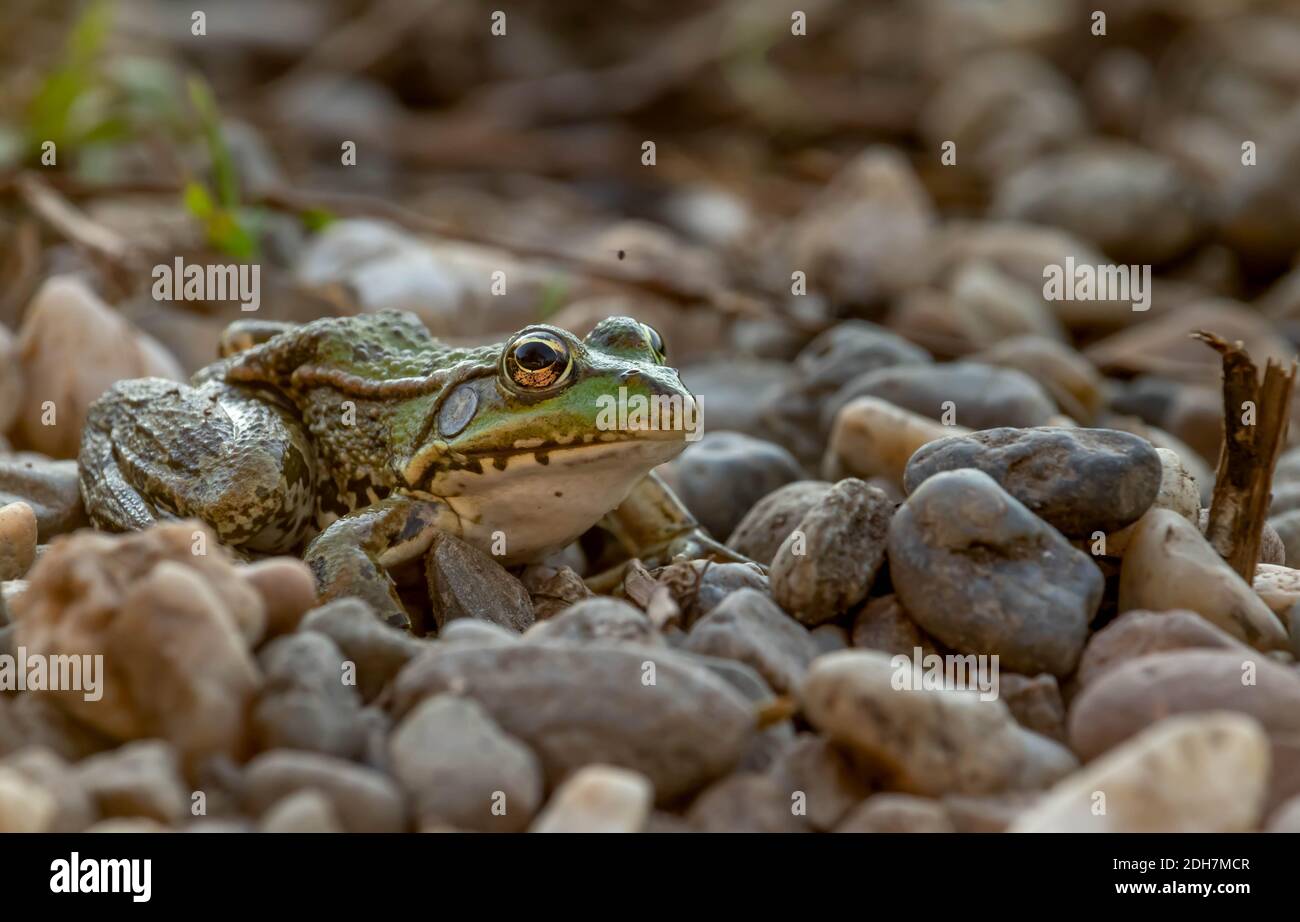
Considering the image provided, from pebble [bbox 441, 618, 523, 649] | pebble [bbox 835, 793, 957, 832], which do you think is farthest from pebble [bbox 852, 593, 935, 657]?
pebble [bbox 441, 618, 523, 649]

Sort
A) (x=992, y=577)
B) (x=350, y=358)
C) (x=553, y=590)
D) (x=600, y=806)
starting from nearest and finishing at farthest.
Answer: (x=600, y=806) < (x=992, y=577) < (x=553, y=590) < (x=350, y=358)

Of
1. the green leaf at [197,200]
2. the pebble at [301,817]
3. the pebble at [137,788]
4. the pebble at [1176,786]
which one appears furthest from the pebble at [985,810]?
the green leaf at [197,200]

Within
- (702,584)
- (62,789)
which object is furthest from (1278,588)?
(62,789)

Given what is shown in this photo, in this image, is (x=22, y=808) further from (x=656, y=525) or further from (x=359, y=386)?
(x=656, y=525)

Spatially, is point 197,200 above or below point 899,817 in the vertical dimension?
above

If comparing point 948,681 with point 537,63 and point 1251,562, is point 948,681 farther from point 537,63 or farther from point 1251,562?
point 537,63

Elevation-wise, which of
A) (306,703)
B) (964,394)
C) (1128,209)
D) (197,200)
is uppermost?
(1128,209)

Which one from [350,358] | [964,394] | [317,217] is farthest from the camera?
[317,217]
